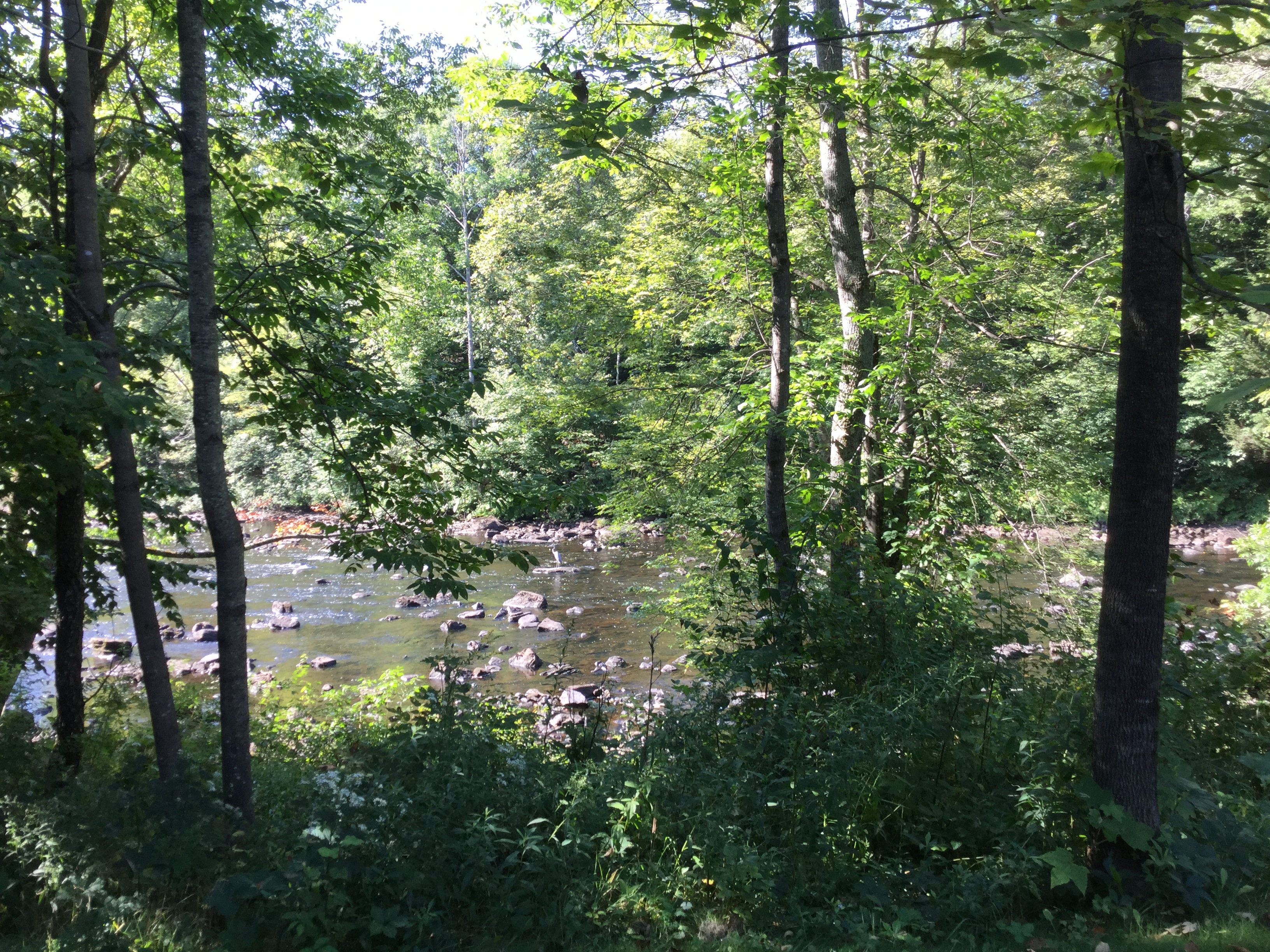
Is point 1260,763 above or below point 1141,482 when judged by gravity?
below

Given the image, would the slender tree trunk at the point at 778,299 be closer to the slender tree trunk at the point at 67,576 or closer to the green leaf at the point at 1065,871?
the green leaf at the point at 1065,871

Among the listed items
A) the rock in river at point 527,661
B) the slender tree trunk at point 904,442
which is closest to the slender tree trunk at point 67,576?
the slender tree trunk at point 904,442

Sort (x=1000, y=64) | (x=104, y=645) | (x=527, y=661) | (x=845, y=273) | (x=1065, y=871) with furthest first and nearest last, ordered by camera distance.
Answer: (x=527, y=661), (x=104, y=645), (x=845, y=273), (x=1065, y=871), (x=1000, y=64)

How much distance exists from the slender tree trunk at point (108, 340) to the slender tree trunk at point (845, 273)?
503 cm

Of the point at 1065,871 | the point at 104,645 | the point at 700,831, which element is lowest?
A: the point at 104,645

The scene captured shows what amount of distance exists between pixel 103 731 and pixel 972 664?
6768 mm

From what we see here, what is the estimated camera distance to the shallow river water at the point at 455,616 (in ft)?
40.5

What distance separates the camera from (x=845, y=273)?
7.60 meters

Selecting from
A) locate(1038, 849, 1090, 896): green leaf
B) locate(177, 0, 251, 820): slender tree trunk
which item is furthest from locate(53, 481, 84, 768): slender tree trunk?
locate(1038, 849, 1090, 896): green leaf

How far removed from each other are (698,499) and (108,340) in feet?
18.1

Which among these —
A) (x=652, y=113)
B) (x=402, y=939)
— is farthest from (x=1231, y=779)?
(x=652, y=113)

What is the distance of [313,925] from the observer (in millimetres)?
3018

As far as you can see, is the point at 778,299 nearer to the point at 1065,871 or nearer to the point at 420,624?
the point at 1065,871

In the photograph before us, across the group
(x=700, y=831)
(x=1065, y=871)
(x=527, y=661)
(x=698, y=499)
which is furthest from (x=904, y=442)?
(x=527, y=661)
